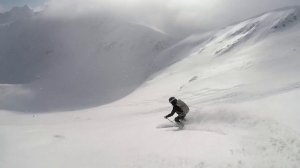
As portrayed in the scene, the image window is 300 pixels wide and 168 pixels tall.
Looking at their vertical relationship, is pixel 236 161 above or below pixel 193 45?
below

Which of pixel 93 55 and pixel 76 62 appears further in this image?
pixel 93 55

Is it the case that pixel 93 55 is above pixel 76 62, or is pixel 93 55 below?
above

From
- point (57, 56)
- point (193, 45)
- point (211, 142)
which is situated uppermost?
point (57, 56)

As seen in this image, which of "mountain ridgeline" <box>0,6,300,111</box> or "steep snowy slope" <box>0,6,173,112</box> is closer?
"mountain ridgeline" <box>0,6,300,111</box>

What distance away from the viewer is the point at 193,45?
106 meters

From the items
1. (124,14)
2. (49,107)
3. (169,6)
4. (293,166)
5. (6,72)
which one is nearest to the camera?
(293,166)

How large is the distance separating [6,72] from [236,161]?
17378 cm

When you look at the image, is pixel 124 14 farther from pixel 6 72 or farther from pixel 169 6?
pixel 6 72

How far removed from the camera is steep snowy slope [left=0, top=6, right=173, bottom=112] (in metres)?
110

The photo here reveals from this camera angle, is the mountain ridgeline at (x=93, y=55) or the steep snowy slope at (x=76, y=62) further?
the steep snowy slope at (x=76, y=62)

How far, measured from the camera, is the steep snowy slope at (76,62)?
110 m

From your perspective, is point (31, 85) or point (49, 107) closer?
point (49, 107)

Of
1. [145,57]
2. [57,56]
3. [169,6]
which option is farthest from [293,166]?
[169,6]

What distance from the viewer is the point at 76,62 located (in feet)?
481
